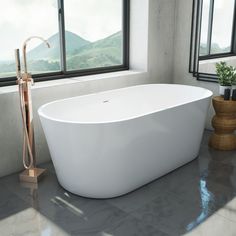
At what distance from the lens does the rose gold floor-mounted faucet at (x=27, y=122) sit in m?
2.51

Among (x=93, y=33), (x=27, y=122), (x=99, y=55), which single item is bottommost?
(x=27, y=122)

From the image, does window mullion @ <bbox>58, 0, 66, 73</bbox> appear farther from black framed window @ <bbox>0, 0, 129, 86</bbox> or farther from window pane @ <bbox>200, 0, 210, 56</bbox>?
window pane @ <bbox>200, 0, 210, 56</bbox>

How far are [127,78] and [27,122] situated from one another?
142cm

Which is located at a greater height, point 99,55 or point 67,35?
point 67,35

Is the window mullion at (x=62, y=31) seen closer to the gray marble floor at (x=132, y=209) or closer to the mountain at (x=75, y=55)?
the mountain at (x=75, y=55)

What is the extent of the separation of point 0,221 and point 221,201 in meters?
1.58

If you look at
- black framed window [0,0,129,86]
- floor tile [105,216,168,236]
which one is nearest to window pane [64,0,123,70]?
black framed window [0,0,129,86]

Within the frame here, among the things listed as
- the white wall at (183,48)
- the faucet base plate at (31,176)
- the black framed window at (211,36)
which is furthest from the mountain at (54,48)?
the black framed window at (211,36)

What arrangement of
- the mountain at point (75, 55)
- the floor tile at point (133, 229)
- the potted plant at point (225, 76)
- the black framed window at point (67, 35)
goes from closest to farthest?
the floor tile at point (133, 229) < the black framed window at point (67, 35) < the mountain at point (75, 55) < the potted plant at point (225, 76)

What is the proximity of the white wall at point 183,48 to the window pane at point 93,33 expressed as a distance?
725 mm

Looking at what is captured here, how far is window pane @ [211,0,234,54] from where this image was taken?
3.55m

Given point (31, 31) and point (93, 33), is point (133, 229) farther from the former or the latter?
point (93, 33)

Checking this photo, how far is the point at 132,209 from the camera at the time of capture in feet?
7.35

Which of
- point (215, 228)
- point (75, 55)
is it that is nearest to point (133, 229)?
point (215, 228)
